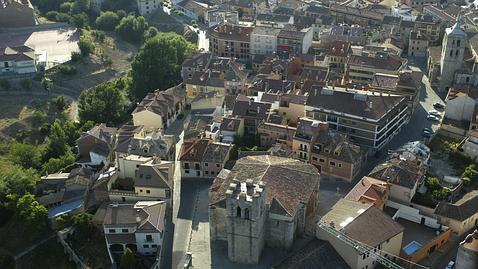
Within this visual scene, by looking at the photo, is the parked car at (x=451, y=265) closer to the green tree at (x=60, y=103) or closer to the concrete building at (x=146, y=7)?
the green tree at (x=60, y=103)

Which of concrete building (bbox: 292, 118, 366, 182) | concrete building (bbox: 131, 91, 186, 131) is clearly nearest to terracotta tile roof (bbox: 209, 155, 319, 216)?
concrete building (bbox: 292, 118, 366, 182)

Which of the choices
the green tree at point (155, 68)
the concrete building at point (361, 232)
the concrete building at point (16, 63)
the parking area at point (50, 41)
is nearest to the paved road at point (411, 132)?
the concrete building at point (361, 232)

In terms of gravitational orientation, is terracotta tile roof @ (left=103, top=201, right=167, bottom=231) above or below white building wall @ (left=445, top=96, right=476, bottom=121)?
below

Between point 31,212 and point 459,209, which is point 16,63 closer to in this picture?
point 31,212

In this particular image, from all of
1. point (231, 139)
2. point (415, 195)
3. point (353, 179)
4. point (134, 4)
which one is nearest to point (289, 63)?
point (231, 139)

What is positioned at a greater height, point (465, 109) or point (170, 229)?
point (465, 109)

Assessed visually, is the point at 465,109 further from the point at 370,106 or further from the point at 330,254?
the point at 330,254

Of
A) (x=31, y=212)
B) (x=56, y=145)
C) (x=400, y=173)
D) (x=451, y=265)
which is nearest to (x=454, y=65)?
(x=400, y=173)

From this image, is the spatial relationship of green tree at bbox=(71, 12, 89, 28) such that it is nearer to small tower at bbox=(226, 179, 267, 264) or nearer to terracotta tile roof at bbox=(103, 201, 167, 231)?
terracotta tile roof at bbox=(103, 201, 167, 231)
